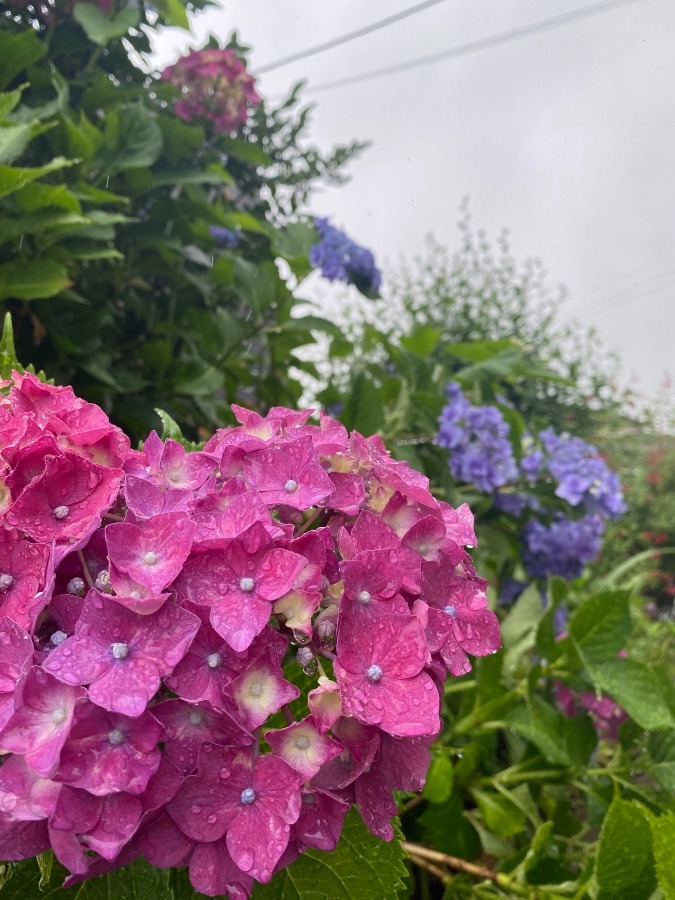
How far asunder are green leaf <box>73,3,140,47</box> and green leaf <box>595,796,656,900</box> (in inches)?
39.1

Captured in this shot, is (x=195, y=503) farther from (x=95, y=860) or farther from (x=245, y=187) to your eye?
(x=245, y=187)

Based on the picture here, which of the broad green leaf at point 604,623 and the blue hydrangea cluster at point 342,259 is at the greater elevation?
the blue hydrangea cluster at point 342,259

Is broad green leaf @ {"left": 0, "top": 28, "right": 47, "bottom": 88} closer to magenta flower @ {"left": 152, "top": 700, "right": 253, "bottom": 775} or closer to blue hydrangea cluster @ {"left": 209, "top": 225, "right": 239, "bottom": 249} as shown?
blue hydrangea cluster @ {"left": 209, "top": 225, "right": 239, "bottom": 249}

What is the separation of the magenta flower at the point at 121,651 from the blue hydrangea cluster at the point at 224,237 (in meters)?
1.04

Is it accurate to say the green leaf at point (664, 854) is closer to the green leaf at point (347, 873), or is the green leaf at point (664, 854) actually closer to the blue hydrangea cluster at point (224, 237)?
the green leaf at point (347, 873)

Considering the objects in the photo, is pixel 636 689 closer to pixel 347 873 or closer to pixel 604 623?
pixel 604 623

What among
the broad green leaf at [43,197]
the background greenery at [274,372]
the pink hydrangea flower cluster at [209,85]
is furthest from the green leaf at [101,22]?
the broad green leaf at [43,197]

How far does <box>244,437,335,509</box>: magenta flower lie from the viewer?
348mm

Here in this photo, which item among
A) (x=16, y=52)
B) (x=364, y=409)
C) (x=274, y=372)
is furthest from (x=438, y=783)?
(x=16, y=52)

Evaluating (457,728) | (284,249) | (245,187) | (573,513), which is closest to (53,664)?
(457,728)

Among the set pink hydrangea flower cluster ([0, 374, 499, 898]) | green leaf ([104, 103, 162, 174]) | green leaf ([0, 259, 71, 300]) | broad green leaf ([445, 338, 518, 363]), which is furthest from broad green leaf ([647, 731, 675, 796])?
green leaf ([104, 103, 162, 174])

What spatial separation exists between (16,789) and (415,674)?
0.17 m

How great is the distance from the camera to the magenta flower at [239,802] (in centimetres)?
29

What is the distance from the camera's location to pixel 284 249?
3.76 feet
